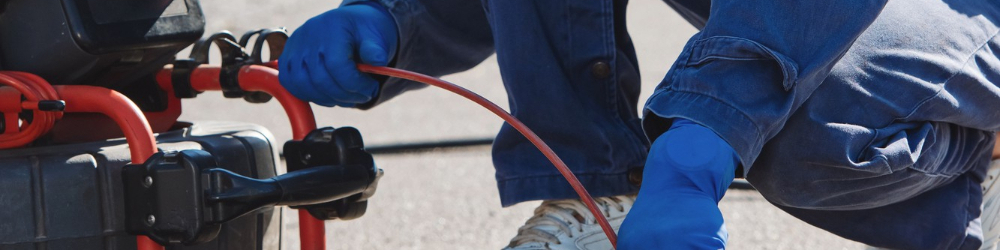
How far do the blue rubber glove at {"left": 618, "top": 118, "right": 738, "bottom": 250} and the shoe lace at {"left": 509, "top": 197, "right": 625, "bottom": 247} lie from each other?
32 cm

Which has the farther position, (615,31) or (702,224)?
(615,31)

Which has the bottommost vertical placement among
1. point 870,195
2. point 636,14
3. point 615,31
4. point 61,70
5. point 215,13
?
point 636,14

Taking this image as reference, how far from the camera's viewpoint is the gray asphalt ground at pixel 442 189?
165 cm

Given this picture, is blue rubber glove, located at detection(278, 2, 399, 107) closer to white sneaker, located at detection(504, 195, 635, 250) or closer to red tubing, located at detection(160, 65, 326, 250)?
red tubing, located at detection(160, 65, 326, 250)

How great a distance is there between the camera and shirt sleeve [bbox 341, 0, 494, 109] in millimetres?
1246

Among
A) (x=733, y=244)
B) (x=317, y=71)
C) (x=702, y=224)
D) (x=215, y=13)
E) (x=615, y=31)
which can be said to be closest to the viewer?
(x=702, y=224)

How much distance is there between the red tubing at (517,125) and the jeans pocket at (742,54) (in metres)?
0.16

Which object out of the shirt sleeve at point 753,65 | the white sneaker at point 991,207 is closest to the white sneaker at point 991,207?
the white sneaker at point 991,207

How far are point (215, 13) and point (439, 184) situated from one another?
1859mm

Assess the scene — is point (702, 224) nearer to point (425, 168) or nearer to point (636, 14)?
point (425, 168)

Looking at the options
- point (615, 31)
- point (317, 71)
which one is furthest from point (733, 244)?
point (317, 71)

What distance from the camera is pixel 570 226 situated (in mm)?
1175

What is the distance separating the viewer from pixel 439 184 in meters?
1.95

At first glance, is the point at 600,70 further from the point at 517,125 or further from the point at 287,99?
the point at 287,99
